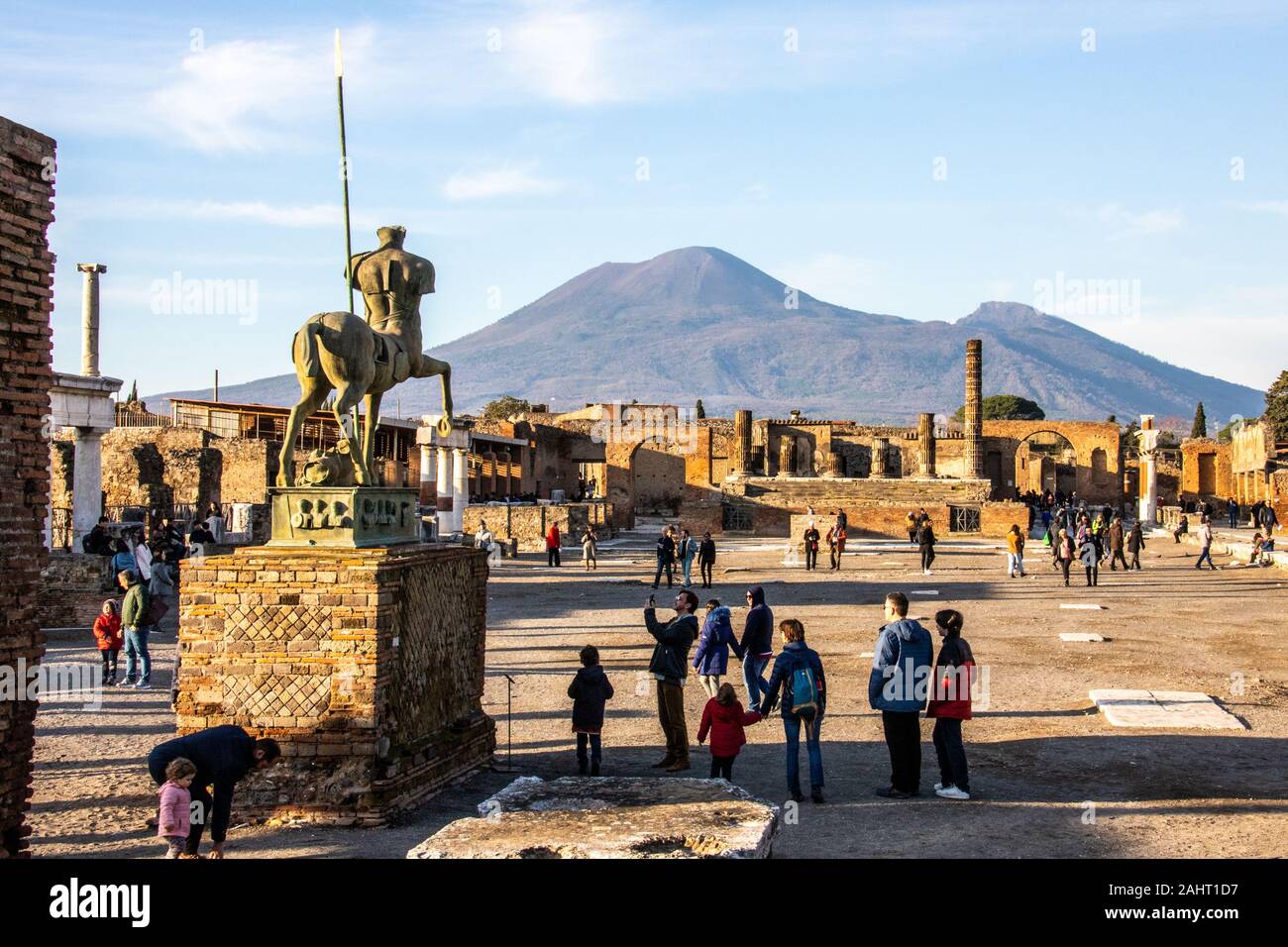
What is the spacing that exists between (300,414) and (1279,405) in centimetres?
8357

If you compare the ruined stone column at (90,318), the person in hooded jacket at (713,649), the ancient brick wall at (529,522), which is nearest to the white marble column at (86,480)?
the ruined stone column at (90,318)

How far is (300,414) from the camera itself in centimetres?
903

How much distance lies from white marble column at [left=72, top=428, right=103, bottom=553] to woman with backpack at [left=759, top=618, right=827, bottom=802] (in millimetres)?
16856

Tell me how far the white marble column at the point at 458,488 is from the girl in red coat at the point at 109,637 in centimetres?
1910

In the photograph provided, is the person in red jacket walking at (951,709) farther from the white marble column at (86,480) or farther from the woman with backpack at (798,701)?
the white marble column at (86,480)

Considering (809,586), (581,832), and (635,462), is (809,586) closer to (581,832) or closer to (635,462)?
(581,832)

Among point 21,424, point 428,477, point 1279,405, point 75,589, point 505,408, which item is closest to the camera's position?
point 21,424

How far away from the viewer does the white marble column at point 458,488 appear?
3300 cm

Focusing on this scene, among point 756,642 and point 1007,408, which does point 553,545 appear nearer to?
point 756,642

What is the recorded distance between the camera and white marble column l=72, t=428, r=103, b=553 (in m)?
22.0

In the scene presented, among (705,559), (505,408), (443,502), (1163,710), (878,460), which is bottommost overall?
(1163,710)

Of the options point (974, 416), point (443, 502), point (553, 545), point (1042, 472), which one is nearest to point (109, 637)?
point (553, 545)

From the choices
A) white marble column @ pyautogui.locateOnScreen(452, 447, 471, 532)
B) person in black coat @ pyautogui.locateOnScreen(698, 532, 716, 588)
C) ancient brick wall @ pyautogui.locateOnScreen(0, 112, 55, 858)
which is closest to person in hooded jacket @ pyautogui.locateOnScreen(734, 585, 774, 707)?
ancient brick wall @ pyautogui.locateOnScreen(0, 112, 55, 858)

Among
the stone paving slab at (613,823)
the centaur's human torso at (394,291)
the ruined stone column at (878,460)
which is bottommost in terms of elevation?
the stone paving slab at (613,823)
